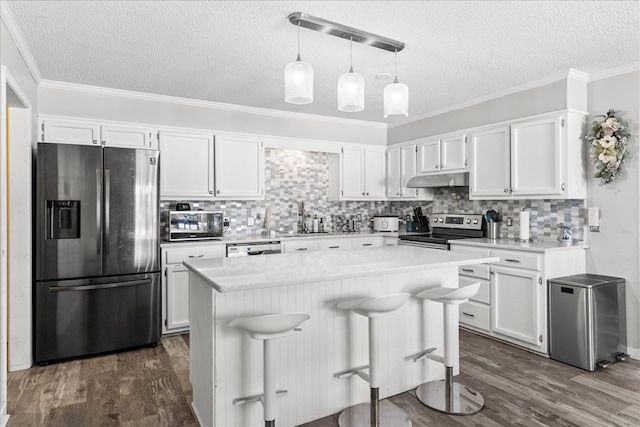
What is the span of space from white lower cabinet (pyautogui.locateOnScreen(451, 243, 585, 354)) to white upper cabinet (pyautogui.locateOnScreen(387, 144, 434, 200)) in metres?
1.42

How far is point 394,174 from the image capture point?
5527 mm

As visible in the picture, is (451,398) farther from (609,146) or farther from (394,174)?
(394,174)

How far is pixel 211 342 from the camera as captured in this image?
2.10m

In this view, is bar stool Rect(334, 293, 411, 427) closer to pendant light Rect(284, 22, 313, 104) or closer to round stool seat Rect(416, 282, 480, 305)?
round stool seat Rect(416, 282, 480, 305)

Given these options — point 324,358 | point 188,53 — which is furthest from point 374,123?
point 324,358

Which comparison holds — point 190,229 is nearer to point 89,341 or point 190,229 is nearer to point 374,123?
point 89,341

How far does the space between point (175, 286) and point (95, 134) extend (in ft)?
5.59

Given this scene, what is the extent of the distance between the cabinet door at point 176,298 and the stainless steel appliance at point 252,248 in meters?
0.51

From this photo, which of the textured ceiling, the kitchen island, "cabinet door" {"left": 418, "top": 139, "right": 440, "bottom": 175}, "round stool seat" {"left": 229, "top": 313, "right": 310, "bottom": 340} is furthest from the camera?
"cabinet door" {"left": 418, "top": 139, "right": 440, "bottom": 175}

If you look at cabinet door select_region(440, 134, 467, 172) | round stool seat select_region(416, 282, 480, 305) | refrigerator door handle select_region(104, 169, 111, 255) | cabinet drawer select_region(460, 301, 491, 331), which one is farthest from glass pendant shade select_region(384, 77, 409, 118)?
refrigerator door handle select_region(104, 169, 111, 255)

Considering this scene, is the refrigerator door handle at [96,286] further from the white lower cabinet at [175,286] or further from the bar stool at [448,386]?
the bar stool at [448,386]

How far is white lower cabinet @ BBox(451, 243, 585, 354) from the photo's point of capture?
3354 millimetres

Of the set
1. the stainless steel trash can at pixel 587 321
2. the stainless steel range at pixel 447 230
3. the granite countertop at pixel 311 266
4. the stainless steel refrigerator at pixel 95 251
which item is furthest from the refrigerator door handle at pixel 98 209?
the stainless steel trash can at pixel 587 321

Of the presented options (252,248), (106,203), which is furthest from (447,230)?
(106,203)
